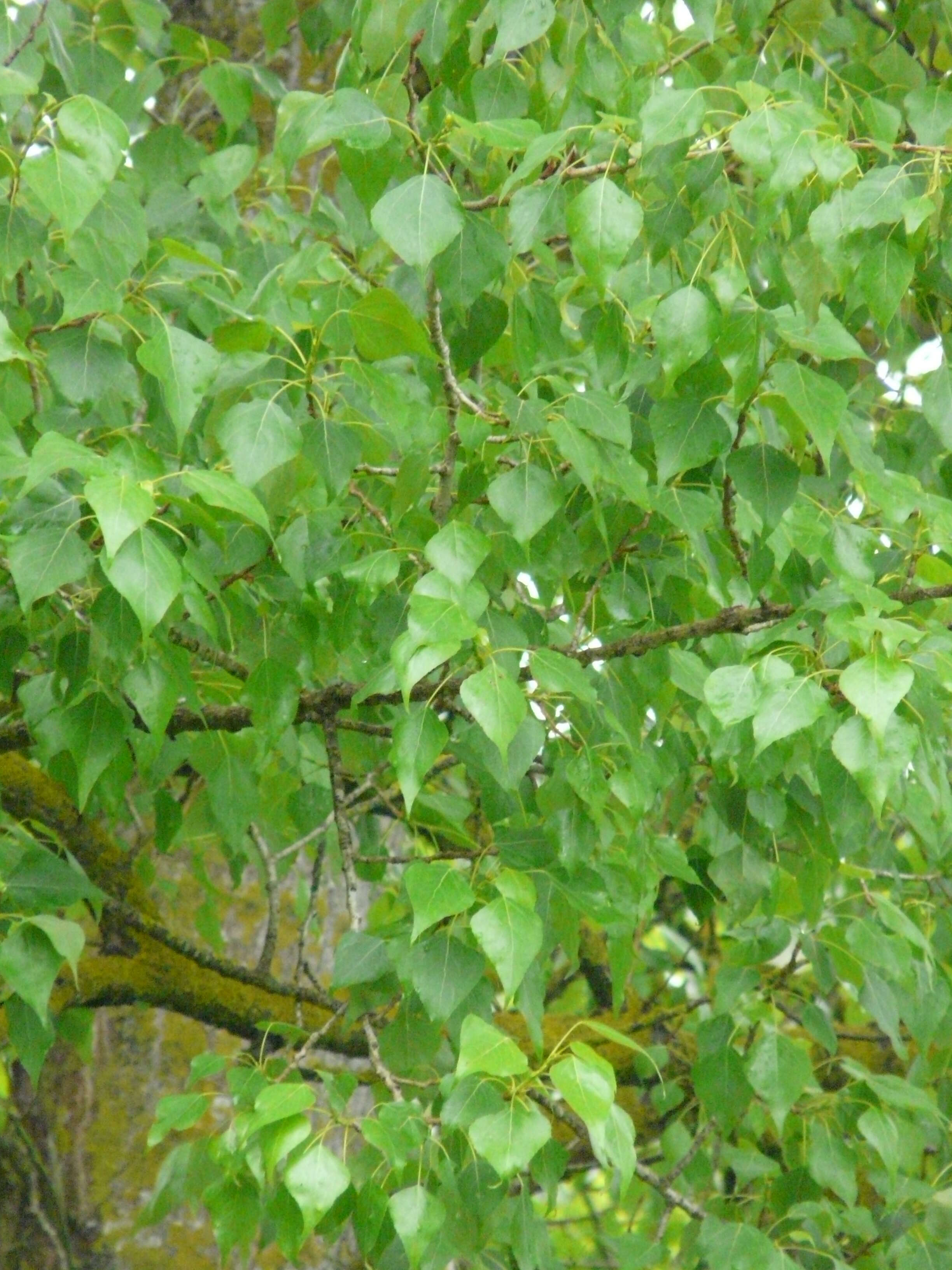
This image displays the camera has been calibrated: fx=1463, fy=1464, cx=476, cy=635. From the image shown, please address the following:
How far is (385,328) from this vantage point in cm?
134

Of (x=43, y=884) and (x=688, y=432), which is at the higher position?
(x=688, y=432)

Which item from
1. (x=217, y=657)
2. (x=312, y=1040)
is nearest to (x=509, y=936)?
(x=312, y=1040)

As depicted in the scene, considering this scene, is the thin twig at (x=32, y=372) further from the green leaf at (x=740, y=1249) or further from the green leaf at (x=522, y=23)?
the green leaf at (x=740, y=1249)

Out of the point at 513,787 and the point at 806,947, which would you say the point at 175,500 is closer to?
the point at 513,787

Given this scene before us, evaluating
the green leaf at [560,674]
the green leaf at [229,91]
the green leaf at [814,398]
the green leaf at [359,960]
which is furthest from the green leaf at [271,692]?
the green leaf at [229,91]

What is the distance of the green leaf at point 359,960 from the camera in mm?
1412

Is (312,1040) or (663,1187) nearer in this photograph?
(312,1040)

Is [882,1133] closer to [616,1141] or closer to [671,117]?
[616,1141]

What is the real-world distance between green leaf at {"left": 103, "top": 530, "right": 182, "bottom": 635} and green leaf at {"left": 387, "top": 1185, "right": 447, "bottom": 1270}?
504mm

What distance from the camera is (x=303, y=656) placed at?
1785 mm

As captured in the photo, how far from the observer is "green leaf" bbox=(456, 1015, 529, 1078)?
1109 mm

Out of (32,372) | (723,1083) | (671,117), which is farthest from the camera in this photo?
(32,372)

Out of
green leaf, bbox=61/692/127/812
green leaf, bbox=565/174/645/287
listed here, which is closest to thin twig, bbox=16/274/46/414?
green leaf, bbox=61/692/127/812

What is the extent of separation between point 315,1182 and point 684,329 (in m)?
0.74
